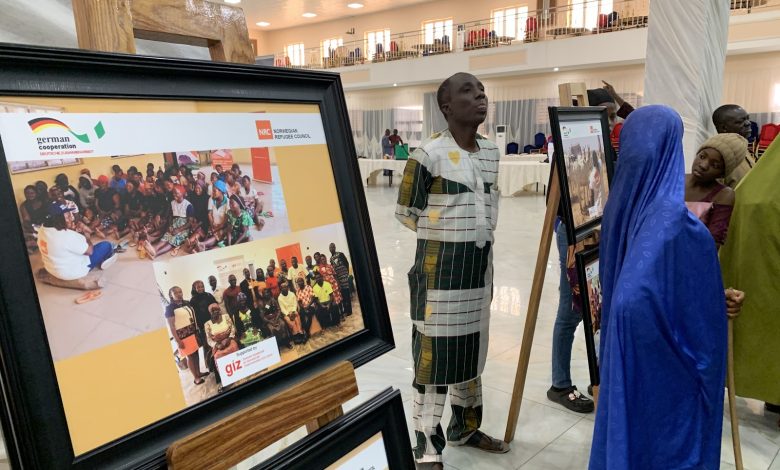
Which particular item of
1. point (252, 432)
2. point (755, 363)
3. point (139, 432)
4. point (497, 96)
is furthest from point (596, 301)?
point (497, 96)

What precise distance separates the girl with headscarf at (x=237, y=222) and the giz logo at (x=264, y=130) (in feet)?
0.36

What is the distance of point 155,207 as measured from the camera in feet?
2.31

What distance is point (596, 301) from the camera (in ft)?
5.89

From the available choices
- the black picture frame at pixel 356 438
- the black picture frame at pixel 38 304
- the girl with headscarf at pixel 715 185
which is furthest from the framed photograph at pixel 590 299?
the black picture frame at pixel 38 304

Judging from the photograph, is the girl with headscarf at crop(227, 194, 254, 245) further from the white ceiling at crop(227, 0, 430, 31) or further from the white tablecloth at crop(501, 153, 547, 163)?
the white ceiling at crop(227, 0, 430, 31)

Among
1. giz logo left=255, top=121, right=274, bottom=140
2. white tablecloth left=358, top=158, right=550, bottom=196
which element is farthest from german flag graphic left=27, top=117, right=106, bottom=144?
white tablecloth left=358, top=158, right=550, bottom=196

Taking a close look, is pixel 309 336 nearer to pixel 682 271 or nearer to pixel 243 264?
pixel 243 264

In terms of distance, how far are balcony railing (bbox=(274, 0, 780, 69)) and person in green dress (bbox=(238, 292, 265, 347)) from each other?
1133 cm

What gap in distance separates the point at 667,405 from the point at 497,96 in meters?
15.0

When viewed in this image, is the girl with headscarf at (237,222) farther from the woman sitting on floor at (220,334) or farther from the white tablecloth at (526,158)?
the white tablecloth at (526,158)

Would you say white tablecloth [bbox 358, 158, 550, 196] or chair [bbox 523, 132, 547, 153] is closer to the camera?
white tablecloth [bbox 358, 158, 550, 196]

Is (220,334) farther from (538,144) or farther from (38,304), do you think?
(538,144)

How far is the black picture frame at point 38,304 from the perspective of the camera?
563 millimetres

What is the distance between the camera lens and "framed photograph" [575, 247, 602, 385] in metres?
Result: 1.63
